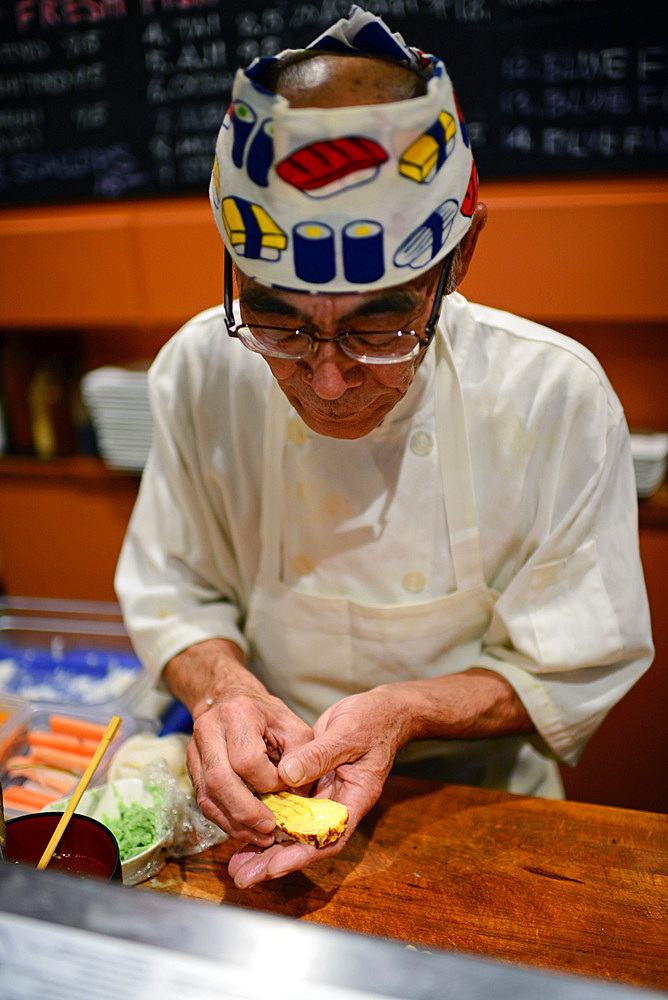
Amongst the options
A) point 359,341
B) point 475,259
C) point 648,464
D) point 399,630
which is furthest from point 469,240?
point 648,464

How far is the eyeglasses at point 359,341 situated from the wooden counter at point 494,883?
0.82 metres

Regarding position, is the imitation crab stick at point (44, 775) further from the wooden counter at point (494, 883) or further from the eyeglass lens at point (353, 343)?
the eyeglass lens at point (353, 343)

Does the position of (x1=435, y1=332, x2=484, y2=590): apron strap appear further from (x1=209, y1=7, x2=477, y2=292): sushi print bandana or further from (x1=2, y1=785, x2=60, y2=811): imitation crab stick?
(x1=2, y1=785, x2=60, y2=811): imitation crab stick

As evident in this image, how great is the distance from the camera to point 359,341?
1.23 metres

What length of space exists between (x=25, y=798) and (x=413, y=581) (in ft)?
3.02

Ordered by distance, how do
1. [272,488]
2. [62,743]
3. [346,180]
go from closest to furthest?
[346,180] < [272,488] < [62,743]

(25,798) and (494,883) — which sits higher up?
(494,883)

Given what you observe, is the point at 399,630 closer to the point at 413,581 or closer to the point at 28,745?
the point at 413,581

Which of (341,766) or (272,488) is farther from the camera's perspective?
(272,488)

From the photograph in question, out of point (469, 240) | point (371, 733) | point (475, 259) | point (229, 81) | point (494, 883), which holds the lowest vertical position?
point (494, 883)

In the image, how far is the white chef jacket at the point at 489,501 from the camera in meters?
1.58

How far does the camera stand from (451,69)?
278cm

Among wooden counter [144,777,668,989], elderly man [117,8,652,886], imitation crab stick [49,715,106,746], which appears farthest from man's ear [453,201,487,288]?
imitation crab stick [49,715,106,746]

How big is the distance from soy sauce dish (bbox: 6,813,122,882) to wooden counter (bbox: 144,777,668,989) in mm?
191
